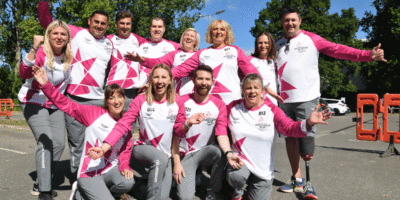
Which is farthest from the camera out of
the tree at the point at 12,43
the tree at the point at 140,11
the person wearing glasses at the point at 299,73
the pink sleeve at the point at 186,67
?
the tree at the point at 12,43

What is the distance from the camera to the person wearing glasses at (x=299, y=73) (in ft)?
12.4

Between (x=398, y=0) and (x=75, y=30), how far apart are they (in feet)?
111

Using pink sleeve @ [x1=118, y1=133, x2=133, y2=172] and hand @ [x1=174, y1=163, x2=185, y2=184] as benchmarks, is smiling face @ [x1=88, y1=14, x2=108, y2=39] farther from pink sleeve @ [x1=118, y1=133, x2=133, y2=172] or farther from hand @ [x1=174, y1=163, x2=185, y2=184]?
hand @ [x1=174, y1=163, x2=185, y2=184]

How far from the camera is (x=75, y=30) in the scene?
4066 millimetres

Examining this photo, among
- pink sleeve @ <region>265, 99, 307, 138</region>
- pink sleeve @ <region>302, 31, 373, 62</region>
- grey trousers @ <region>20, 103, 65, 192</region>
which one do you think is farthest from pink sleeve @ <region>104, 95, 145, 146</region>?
pink sleeve @ <region>302, 31, 373, 62</region>

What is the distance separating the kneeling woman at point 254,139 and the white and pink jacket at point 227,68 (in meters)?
0.50

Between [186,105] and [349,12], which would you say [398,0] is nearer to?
[349,12]

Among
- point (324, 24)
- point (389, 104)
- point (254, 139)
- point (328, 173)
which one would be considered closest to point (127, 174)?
point (254, 139)

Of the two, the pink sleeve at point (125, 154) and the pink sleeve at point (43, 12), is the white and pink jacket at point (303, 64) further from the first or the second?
the pink sleeve at point (43, 12)

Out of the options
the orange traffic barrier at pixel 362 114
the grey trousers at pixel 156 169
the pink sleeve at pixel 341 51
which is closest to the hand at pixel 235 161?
the grey trousers at pixel 156 169

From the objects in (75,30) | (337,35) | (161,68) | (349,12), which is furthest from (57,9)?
(349,12)

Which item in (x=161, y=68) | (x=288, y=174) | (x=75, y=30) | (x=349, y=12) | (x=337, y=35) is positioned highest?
(x=349, y=12)

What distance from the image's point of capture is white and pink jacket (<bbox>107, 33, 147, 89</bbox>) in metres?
4.35

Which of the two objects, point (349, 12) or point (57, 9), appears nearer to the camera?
point (57, 9)
